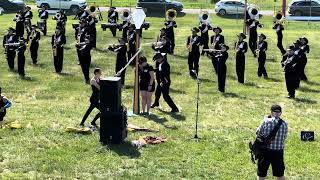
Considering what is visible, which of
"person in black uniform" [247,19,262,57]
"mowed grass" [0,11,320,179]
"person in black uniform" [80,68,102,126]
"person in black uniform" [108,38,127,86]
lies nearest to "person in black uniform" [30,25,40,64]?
"mowed grass" [0,11,320,179]

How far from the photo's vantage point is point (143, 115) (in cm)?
1856

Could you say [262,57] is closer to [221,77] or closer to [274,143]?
[221,77]

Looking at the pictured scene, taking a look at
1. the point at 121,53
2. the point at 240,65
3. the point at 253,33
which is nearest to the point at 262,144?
the point at 121,53

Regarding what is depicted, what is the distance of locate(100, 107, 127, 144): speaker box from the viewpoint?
49.8ft

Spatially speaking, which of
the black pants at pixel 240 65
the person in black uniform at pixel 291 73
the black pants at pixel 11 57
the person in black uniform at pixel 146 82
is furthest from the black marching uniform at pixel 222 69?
the black pants at pixel 11 57

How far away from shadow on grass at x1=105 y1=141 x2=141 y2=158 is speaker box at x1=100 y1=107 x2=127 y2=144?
16 cm

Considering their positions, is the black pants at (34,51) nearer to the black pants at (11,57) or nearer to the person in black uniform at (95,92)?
the black pants at (11,57)

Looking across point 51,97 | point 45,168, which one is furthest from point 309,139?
point 51,97

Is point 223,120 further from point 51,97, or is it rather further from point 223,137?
point 51,97

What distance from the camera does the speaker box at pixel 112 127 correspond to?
15164 mm

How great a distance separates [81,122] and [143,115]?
2.15m

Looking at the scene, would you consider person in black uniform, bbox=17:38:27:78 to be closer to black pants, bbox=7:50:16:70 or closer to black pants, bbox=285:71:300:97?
black pants, bbox=7:50:16:70

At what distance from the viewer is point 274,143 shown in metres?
11.9

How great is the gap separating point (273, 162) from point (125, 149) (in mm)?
4165
